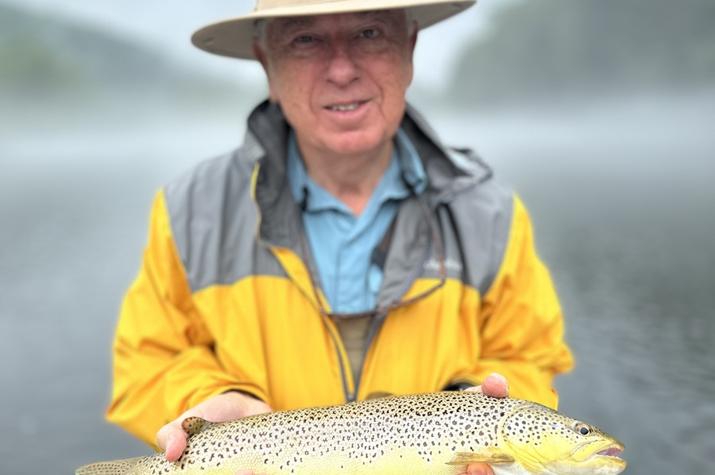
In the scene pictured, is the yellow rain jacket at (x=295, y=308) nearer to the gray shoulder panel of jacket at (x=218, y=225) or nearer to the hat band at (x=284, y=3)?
the gray shoulder panel of jacket at (x=218, y=225)

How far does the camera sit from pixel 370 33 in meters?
2.79

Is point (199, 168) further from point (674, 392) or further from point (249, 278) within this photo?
point (674, 392)

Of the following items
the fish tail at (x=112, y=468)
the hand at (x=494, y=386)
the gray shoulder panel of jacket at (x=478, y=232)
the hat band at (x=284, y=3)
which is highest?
the hat band at (x=284, y=3)

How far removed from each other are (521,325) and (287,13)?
5.05 ft

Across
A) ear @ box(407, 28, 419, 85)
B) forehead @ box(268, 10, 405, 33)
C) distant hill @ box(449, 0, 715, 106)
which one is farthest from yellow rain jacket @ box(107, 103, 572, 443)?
distant hill @ box(449, 0, 715, 106)

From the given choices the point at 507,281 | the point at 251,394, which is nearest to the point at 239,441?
the point at 251,394

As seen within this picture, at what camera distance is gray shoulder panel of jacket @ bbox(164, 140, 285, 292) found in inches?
115

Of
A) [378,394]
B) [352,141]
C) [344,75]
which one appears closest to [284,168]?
[352,141]

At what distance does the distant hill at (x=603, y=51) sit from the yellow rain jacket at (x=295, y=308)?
42159 millimetres

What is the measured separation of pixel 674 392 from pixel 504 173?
77.6ft

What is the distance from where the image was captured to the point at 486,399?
2.47m

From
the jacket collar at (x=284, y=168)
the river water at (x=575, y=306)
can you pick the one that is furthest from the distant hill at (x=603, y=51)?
the jacket collar at (x=284, y=168)

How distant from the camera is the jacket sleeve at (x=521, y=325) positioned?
2.96 meters

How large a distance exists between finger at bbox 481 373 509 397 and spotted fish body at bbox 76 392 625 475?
0.07 feet
